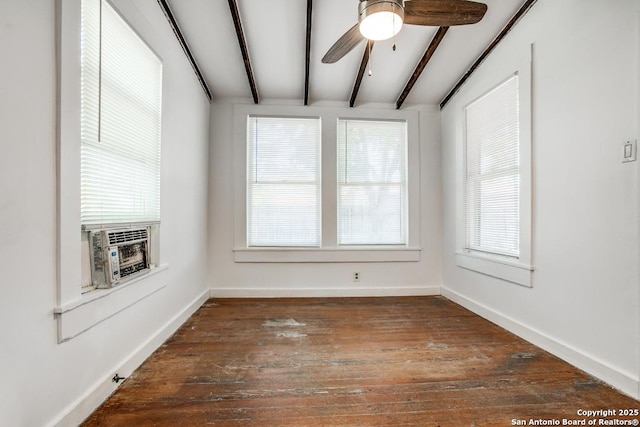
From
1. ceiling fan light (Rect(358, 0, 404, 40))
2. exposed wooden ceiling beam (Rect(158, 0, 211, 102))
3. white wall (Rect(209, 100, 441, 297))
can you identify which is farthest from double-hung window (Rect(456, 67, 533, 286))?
exposed wooden ceiling beam (Rect(158, 0, 211, 102))

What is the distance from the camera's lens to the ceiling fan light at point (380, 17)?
177 centimetres

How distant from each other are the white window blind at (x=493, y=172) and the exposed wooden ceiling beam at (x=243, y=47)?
8.57ft

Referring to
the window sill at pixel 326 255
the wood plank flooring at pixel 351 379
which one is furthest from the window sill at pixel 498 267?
the window sill at pixel 326 255

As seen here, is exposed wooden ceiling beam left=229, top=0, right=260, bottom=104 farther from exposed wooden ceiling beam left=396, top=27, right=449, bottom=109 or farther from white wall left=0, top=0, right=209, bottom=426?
exposed wooden ceiling beam left=396, top=27, right=449, bottom=109

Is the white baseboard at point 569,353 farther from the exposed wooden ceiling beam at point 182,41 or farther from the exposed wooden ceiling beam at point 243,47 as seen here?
the exposed wooden ceiling beam at point 182,41

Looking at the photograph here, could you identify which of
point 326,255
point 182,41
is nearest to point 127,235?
point 182,41

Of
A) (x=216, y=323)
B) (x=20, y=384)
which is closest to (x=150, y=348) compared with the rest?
(x=216, y=323)

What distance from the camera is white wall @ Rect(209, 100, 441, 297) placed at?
404 centimetres

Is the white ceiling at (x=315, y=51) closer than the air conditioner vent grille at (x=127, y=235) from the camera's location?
No

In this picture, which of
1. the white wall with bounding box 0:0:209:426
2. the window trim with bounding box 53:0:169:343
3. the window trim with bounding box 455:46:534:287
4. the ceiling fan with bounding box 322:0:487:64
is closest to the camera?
the white wall with bounding box 0:0:209:426

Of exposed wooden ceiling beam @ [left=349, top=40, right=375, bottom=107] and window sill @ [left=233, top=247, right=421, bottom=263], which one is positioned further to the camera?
window sill @ [left=233, top=247, right=421, bottom=263]

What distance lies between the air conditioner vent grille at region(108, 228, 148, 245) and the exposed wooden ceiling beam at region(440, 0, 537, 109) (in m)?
3.74

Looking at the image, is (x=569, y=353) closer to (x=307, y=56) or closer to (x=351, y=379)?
(x=351, y=379)

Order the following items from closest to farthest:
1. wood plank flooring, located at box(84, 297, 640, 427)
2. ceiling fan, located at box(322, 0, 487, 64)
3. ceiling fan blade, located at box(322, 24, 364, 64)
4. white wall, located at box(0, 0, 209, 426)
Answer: white wall, located at box(0, 0, 209, 426)
wood plank flooring, located at box(84, 297, 640, 427)
ceiling fan, located at box(322, 0, 487, 64)
ceiling fan blade, located at box(322, 24, 364, 64)
